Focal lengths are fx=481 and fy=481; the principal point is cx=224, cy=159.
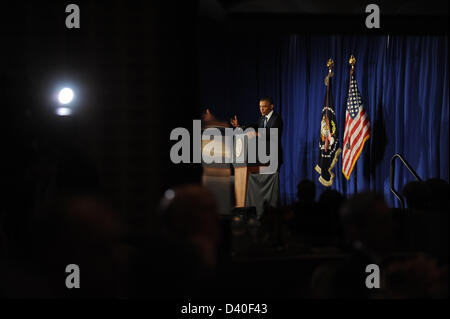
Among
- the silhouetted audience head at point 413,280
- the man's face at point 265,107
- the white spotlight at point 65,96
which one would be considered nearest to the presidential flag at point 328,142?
the man's face at point 265,107

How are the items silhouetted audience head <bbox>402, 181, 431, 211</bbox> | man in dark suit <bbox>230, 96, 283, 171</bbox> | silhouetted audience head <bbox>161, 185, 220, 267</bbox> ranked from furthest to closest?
1. man in dark suit <bbox>230, 96, 283, 171</bbox>
2. silhouetted audience head <bbox>402, 181, 431, 211</bbox>
3. silhouetted audience head <bbox>161, 185, 220, 267</bbox>

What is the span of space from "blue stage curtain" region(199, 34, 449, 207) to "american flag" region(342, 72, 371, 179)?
0.94 feet

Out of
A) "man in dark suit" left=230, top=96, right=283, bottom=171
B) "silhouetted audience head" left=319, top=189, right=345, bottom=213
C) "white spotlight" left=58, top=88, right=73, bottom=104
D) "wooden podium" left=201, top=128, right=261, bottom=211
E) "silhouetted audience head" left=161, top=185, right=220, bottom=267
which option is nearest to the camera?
"silhouetted audience head" left=161, top=185, right=220, bottom=267

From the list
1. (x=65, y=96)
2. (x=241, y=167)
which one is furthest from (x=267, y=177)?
(x=65, y=96)

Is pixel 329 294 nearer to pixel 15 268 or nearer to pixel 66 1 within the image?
pixel 15 268

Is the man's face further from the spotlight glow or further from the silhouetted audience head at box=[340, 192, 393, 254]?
the silhouetted audience head at box=[340, 192, 393, 254]

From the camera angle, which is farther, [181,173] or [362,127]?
[362,127]

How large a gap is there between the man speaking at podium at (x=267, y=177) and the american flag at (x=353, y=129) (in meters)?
1.23

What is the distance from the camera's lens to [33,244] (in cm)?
144

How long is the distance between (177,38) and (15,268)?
6.14 feet

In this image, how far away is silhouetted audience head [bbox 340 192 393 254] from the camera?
5.39ft

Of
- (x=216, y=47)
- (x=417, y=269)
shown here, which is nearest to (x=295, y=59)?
(x=216, y=47)

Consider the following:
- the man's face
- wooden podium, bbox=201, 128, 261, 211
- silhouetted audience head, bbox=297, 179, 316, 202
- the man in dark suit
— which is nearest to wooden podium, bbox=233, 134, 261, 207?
wooden podium, bbox=201, 128, 261, 211

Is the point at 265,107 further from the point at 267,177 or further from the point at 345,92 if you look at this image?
the point at 345,92
